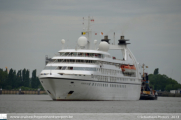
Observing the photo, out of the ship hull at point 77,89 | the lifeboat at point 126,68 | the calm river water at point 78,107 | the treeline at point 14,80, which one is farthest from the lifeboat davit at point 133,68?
the treeline at point 14,80

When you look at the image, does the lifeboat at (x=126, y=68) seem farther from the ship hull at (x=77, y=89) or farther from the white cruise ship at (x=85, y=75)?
the ship hull at (x=77, y=89)

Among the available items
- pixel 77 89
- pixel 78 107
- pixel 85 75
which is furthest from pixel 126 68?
pixel 78 107

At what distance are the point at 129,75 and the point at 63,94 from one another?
27561mm

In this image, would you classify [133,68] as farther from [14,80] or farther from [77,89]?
[14,80]

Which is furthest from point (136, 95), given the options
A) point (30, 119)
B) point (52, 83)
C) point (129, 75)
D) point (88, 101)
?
point (30, 119)

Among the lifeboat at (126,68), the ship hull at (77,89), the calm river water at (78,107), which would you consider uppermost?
the lifeboat at (126,68)

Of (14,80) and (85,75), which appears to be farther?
(14,80)

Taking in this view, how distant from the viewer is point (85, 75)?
81.0m

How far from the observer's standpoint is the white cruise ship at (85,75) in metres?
79.2

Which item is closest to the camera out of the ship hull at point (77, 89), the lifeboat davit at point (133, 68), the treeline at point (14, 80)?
the ship hull at point (77, 89)

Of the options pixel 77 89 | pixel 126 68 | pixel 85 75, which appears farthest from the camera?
pixel 126 68

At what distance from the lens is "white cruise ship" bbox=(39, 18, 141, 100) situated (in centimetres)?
7919

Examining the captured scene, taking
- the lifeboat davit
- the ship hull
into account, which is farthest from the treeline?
the ship hull

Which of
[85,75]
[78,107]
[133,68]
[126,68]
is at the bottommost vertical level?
[78,107]
